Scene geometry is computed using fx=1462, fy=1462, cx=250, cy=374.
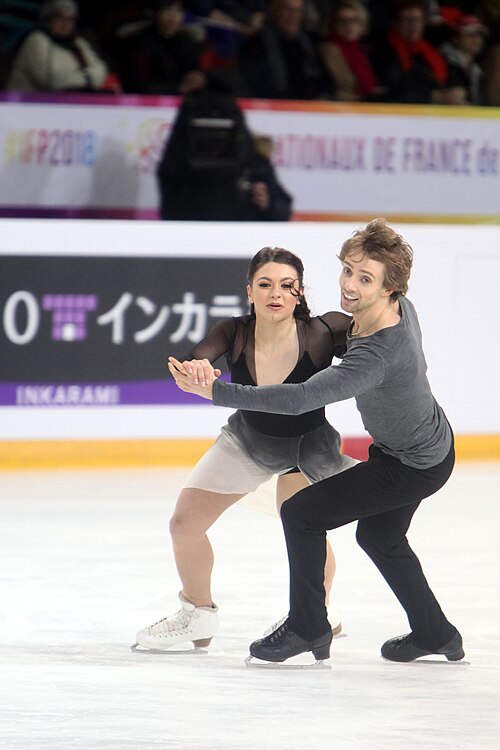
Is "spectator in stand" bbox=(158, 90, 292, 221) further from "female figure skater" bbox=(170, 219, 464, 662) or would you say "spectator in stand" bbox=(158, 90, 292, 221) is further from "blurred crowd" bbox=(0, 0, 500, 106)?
"female figure skater" bbox=(170, 219, 464, 662)

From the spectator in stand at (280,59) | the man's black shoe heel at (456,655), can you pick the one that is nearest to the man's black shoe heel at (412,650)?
the man's black shoe heel at (456,655)

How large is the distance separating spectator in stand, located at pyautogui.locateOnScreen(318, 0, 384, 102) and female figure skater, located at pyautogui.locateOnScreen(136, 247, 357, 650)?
4465mm

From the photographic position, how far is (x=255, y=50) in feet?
24.9

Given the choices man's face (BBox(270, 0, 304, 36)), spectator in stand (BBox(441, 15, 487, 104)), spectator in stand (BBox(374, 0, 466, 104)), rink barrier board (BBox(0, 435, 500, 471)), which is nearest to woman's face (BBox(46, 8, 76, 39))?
man's face (BBox(270, 0, 304, 36))

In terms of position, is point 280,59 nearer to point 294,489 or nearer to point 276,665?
point 294,489

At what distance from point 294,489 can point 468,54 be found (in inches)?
204

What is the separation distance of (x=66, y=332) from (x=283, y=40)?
6.98ft

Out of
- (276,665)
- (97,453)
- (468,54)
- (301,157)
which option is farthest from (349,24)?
(276,665)

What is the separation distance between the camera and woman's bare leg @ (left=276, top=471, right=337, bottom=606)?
12.0 ft

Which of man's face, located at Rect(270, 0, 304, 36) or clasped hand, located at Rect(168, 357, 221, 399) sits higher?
man's face, located at Rect(270, 0, 304, 36)

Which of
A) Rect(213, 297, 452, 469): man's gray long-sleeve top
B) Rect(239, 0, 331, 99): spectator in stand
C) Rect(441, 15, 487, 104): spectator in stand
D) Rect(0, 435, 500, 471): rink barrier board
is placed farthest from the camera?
Rect(441, 15, 487, 104): spectator in stand

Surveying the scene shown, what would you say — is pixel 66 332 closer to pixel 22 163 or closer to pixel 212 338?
pixel 22 163

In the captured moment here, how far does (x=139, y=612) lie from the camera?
4.00 metres

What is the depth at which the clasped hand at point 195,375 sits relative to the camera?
319 cm
